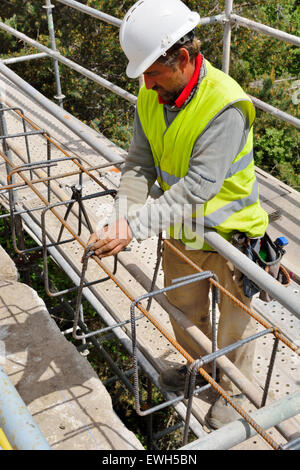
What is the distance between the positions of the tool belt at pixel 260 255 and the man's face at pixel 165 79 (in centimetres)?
72

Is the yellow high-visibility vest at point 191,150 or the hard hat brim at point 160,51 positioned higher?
the hard hat brim at point 160,51

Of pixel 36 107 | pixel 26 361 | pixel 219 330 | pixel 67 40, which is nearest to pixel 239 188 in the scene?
pixel 219 330

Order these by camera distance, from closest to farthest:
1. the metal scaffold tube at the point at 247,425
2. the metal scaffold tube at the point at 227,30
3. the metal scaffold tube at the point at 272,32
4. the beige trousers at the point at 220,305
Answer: the metal scaffold tube at the point at 247,425
the beige trousers at the point at 220,305
the metal scaffold tube at the point at 272,32
the metal scaffold tube at the point at 227,30

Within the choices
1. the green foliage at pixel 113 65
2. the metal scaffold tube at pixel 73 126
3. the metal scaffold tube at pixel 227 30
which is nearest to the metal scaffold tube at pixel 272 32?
the metal scaffold tube at pixel 227 30

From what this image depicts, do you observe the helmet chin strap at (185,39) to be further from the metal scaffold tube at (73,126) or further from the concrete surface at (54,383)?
the concrete surface at (54,383)

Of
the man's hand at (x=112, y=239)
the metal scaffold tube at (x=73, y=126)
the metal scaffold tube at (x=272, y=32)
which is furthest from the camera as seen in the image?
the metal scaffold tube at (x=272, y=32)

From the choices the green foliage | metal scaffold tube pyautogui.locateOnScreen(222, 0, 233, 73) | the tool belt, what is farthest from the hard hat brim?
the green foliage

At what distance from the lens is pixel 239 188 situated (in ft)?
7.91

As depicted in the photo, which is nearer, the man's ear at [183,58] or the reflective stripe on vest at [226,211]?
the man's ear at [183,58]

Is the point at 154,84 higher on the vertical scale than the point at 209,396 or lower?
higher

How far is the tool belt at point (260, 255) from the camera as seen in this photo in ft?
8.19

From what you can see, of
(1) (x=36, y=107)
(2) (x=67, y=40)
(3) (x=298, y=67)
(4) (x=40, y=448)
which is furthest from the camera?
(3) (x=298, y=67)

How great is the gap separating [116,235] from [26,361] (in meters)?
0.90
